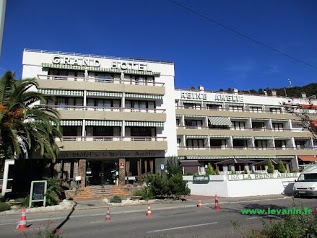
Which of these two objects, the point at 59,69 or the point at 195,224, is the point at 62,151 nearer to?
the point at 59,69

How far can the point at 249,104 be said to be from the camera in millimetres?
45188

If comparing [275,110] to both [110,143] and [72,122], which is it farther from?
[72,122]

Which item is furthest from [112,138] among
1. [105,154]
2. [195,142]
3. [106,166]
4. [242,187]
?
[242,187]

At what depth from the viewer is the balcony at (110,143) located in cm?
2928

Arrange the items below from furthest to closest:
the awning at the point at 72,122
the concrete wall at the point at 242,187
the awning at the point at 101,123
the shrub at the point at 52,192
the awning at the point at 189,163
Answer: the awning at the point at 189,163
the awning at the point at 101,123
the awning at the point at 72,122
the concrete wall at the point at 242,187
the shrub at the point at 52,192

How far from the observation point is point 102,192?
28.2 metres

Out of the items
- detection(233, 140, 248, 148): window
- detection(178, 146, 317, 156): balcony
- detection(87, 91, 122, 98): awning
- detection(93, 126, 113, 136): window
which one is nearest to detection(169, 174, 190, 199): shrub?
detection(93, 126, 113, 136): window

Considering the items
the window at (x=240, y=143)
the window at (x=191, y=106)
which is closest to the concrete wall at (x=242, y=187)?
the window at (x=191, y=106)

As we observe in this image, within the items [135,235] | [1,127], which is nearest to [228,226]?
[135,235]

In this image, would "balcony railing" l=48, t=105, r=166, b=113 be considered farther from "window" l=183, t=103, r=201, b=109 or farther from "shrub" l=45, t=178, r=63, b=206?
"shrub" l=45, t=178, r=63, b=206

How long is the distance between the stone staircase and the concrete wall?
293 inches

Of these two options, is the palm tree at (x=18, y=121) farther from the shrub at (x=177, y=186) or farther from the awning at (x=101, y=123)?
the shrub at (x=177, y=186)

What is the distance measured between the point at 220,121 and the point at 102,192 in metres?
21.1

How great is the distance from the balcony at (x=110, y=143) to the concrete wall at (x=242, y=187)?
7.84 meters
